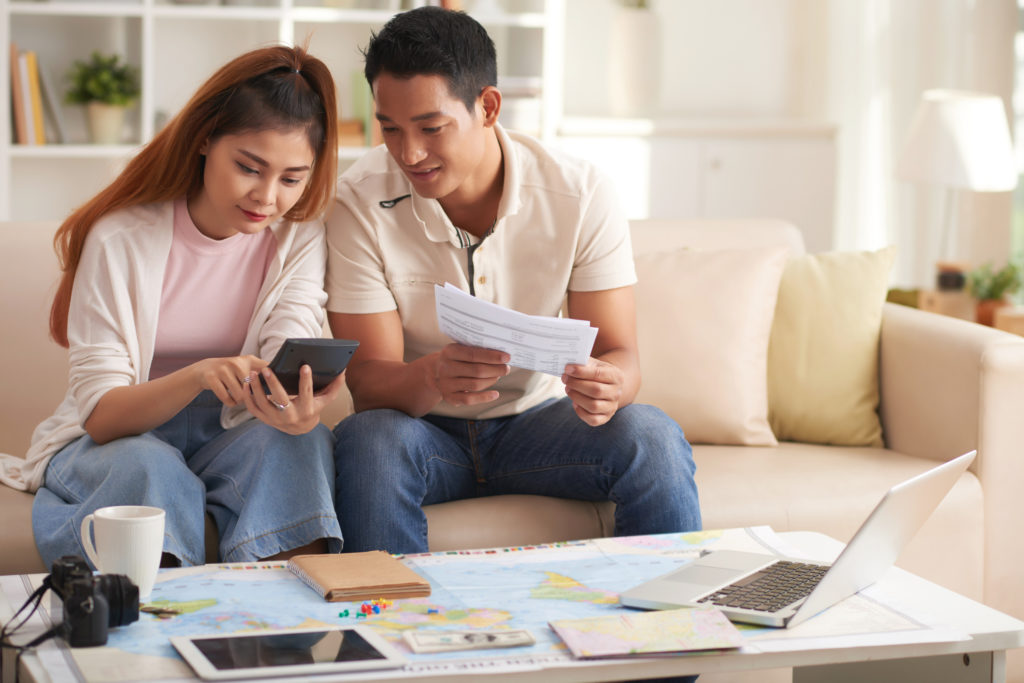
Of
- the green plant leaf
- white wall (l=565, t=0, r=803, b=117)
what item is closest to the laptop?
the green plant leaf

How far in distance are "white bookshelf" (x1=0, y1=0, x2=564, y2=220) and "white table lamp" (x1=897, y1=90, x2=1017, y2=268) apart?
1310mm

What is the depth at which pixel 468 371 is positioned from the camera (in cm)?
167

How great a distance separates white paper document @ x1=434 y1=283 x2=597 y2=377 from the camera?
1.49 m

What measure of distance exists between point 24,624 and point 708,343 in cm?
141

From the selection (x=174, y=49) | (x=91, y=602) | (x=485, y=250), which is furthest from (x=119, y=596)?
(x=174, y=49)

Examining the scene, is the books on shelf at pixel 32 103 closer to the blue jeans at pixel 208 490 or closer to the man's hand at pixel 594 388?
the blue jeans at pixel 208 490

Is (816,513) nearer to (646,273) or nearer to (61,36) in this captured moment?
(646,273)

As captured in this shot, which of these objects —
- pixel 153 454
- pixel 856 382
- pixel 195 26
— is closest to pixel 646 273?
pixel 856 382

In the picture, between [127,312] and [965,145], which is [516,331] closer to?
[127,312]

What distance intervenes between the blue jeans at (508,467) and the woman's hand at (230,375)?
0.75 feet

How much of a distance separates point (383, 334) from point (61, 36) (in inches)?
97.8

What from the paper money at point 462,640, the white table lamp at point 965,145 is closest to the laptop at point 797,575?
the paper money at point 462,640

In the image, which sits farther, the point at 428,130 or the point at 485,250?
the point at 485,250

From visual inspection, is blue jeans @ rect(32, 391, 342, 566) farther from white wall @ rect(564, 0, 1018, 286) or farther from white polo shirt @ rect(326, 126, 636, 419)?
white wall @ rect(564, 0, 1018, 286)
